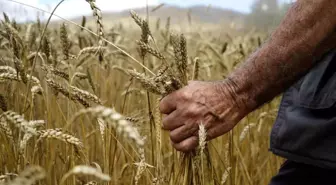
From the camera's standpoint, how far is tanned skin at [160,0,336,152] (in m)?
1.10

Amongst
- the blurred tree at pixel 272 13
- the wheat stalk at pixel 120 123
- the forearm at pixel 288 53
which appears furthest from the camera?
the blurred tree at pixel 272 13

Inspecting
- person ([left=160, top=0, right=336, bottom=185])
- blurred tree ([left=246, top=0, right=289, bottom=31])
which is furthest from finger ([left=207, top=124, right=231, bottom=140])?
blurred tree ([left=246, top=0, right=289, bottom=31])

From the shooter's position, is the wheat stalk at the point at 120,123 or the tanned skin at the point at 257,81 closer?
the wheat stalk at the point at 120,123

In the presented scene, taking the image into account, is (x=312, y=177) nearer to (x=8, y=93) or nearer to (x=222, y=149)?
(x=222, y=149)

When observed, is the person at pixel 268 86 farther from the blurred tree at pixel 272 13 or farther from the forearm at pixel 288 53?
the blurred tree at pixel 272 13

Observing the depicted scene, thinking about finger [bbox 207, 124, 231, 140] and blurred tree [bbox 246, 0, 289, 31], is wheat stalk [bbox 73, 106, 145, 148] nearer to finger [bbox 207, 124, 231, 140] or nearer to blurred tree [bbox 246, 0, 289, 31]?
A: finger [bbox 207, 124, 231, 140]

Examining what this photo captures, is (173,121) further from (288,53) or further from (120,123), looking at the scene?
(120,123)

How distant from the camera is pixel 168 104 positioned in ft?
3.71

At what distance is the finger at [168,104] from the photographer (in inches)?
44.0

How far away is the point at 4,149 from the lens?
1.27 metres

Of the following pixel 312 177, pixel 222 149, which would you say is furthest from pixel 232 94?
pixel 222 149

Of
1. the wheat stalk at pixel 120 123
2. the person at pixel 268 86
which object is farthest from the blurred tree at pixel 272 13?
the wheat stalk at pixel 120 123

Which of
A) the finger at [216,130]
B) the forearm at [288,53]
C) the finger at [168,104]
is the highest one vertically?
the forearm at [288,53]

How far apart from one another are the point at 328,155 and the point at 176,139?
379 millimetres
